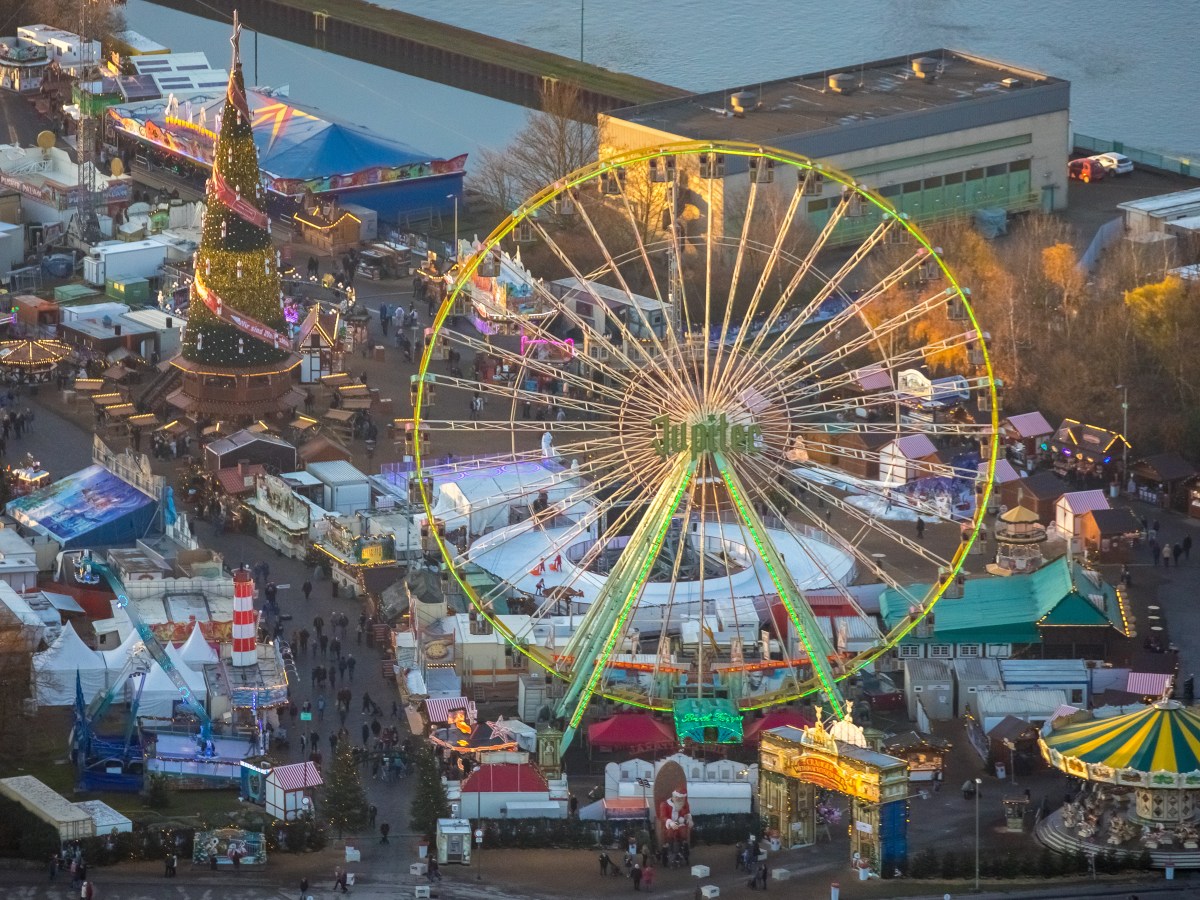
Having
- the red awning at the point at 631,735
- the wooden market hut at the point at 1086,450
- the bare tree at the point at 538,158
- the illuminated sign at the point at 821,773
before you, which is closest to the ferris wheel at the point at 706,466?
the red awning at the point at 631,735

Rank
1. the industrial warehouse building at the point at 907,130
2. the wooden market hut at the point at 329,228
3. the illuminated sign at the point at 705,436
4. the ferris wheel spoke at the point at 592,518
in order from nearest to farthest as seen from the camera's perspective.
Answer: the illuminated sign at the point at 705,436
the ferris wheel spoke at the point at 592,518
the industrial warehouse building at the point at 907,130
the wooden market hut at the point at 329,228

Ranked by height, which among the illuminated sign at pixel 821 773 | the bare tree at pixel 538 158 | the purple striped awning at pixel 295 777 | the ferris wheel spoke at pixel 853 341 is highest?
the bare tree at pixel 538 158

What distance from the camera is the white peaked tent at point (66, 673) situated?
66.8 metres

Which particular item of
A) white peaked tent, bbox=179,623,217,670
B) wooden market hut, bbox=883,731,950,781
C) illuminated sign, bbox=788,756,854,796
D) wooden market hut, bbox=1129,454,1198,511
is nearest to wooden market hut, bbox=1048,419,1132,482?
wooden market hut, bbox=1129,454,1198,511

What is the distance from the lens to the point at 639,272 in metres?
95.2

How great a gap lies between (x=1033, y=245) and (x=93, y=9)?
148ft

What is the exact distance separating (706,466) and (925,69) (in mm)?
42231

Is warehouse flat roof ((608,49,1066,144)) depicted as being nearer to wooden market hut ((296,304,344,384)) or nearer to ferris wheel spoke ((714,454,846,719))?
wooden market hut ((296,304,344,384))

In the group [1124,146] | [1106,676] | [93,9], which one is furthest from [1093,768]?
[93,9]

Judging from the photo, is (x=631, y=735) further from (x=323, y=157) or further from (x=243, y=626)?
(x=323, y=157)

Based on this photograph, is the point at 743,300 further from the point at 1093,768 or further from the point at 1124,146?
the point at 1093,768

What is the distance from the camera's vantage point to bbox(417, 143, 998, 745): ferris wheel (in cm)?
6303

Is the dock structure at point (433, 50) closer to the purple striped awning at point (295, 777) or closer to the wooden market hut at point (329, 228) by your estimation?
the wooden market hut at point (329, 228)

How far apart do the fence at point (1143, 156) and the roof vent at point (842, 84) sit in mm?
9489
